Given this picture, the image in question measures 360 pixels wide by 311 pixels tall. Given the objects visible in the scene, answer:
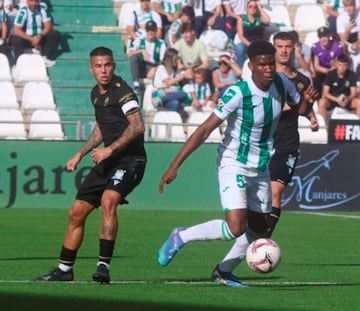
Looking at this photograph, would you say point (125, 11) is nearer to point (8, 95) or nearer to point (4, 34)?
point (4, 34)

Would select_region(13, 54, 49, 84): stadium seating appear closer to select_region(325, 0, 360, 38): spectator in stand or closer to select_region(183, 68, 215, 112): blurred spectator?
select_region(183, 68, 215, 112): blurred spectator

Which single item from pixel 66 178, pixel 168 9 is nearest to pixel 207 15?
pixel 168 9

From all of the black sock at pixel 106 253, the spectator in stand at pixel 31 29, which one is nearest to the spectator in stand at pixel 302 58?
the spectator in stand at pixel 31 29

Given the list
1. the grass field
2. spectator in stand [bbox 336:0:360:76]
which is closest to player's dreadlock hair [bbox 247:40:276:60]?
the grass field

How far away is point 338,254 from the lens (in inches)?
629

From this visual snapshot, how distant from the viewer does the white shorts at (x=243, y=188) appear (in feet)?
37.8

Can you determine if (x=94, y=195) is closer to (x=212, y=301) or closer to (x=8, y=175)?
(x=212, y=301)

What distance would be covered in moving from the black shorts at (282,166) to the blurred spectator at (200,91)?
466 inches

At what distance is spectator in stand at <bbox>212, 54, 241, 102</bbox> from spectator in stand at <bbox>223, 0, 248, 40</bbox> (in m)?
1.31

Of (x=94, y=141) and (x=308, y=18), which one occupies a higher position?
(x=308, y=18)

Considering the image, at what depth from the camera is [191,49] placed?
27016mm

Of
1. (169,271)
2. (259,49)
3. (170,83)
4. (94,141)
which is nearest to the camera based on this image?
(259,49)

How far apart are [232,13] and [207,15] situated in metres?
0.64

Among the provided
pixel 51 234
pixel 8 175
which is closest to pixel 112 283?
pixel 51 234
